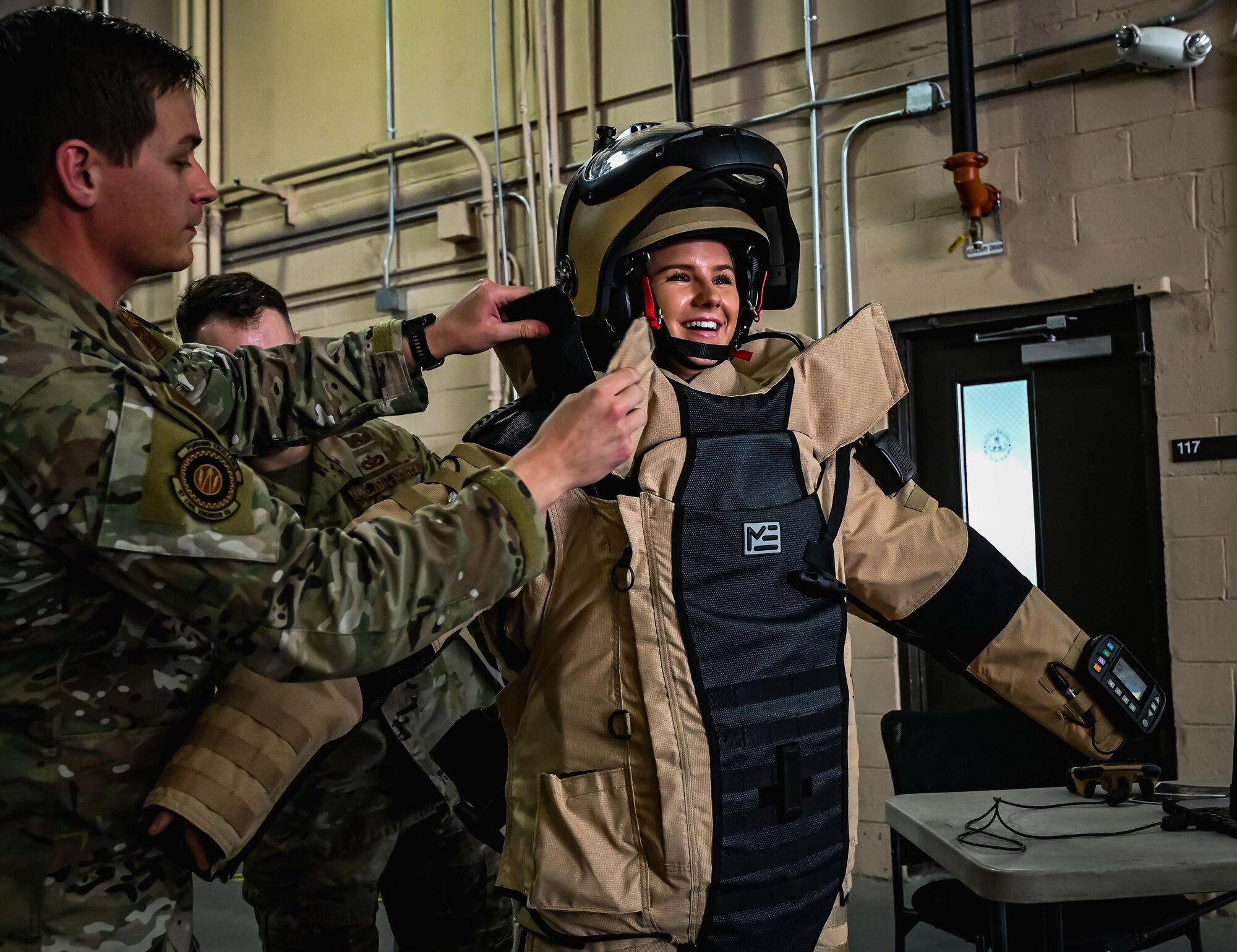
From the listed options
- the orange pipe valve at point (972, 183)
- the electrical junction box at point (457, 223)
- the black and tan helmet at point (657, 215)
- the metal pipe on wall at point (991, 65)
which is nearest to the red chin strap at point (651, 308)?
the black and tan helmet at point (657, 215)

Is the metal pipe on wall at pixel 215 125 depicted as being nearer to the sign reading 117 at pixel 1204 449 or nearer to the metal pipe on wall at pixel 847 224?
the metal pipe on wall at pixel 847 224

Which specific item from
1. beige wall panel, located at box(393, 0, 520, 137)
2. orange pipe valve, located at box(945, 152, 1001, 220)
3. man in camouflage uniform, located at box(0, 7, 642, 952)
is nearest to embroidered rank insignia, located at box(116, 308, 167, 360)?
man in camouflage uniform, located at box(0, 7, 642, 952)

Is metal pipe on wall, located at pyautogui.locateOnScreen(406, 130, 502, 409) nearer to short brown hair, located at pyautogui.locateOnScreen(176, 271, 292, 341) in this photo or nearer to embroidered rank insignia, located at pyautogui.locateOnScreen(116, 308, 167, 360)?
short brown hair, located at pyautogui.locateOnScreen(176, 271, 292, 341)

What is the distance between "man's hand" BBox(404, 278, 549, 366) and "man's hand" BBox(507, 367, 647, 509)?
388 millimetres

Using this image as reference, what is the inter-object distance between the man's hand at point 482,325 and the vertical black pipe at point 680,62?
2804mm

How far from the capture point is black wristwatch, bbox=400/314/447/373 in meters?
1.80

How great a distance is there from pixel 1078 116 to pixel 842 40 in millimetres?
972

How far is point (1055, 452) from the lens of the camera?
150 inches

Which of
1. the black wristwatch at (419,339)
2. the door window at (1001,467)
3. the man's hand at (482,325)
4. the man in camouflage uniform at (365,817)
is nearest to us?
the man's hand at (482,325)

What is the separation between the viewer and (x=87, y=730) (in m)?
1.15

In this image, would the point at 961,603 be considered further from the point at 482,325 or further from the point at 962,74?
the point at 962,74

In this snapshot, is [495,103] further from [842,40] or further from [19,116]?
[19,116]

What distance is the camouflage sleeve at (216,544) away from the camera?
1.03 meters

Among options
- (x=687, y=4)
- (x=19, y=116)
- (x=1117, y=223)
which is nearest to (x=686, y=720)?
(x=19, y=116)
